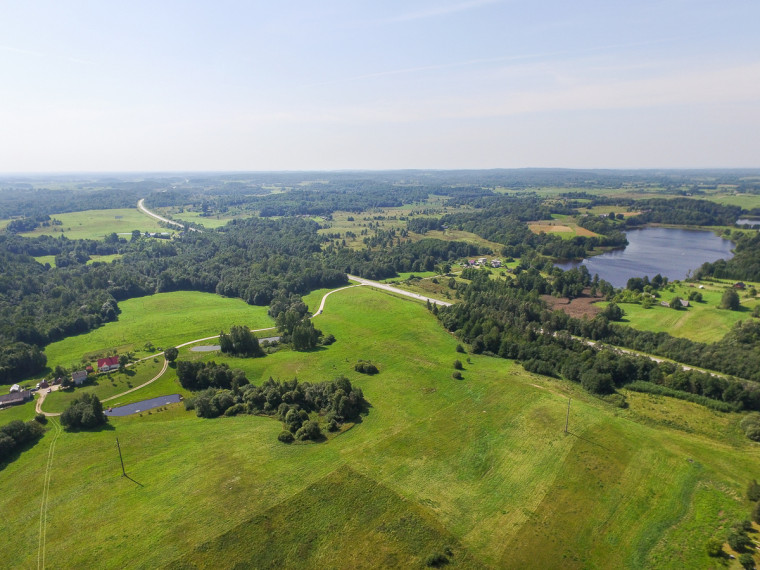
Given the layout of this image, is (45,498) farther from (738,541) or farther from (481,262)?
(481,262)

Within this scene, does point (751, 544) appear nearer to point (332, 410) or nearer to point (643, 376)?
point (643, 376)

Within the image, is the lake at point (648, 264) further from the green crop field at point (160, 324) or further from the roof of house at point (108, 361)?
the roof of house at point (108, 361)

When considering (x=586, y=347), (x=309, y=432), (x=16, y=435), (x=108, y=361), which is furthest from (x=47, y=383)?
(x=586, y=347)

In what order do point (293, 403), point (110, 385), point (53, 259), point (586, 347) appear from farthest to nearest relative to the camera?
point (53, 259) < point (586, 347) < point (110, 385) < point (293, 403)

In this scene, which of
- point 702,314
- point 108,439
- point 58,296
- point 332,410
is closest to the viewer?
point 108,439

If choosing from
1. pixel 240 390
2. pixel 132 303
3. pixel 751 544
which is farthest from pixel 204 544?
pixel 132 303
